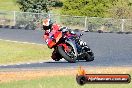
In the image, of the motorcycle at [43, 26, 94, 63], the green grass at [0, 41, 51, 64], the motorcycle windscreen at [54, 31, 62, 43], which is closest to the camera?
the motorcycle windscreen at [54, 31, 62, 43]

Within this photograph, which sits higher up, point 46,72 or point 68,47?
point 68,47

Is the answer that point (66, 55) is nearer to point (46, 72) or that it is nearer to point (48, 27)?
point (48, 27)

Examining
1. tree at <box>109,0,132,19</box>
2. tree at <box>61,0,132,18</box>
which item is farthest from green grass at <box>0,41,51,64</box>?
tree at <box>109,0,132,19</box>

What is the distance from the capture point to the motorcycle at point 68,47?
5598 millimetres

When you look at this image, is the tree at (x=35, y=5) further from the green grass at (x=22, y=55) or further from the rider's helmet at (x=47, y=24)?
the rider's helmet at (x=47, y=24)

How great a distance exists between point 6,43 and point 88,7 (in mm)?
16426

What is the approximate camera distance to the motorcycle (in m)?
5.60

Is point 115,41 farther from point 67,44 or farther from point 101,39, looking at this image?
point 67,44

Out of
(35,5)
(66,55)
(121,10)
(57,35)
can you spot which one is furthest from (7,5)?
(57,35)

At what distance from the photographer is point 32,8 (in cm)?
5341

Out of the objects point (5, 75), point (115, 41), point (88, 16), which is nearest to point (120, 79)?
point (5, 75)

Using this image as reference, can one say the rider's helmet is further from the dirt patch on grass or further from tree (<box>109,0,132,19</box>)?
tree (<box>109,0,132,19</box>)

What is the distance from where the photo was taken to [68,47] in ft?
19.6

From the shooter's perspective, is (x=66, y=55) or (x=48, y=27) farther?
(x=66, y=55)
